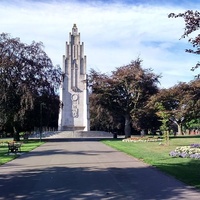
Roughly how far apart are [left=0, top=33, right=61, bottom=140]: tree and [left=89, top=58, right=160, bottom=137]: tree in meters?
7.18

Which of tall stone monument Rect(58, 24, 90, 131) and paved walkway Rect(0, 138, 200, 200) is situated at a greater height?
tall stone monument Rect(58, 24, 90, 131)

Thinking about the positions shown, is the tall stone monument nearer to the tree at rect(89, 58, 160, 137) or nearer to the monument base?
the monument base

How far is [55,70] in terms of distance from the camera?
177ft

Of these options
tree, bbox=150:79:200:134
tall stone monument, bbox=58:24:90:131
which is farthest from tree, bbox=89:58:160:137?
tall stone monument, bbox=58:24:90:131

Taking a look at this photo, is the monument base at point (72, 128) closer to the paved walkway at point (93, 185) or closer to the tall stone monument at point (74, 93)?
the tall stone monument at point (74, 93)

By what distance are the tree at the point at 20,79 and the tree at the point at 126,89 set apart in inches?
283

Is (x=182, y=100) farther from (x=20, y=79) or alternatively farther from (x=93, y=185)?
(x=93, y=185)

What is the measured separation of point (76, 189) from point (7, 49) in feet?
137

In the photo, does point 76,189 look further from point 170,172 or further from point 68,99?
point 68,99

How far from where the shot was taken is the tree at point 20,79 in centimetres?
4844

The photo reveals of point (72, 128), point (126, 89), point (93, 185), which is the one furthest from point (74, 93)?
point (93, 185)

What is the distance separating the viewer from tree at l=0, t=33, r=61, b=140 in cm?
4844

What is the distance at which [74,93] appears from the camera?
259 feet

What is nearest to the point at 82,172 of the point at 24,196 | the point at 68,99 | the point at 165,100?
the point at 24,196
